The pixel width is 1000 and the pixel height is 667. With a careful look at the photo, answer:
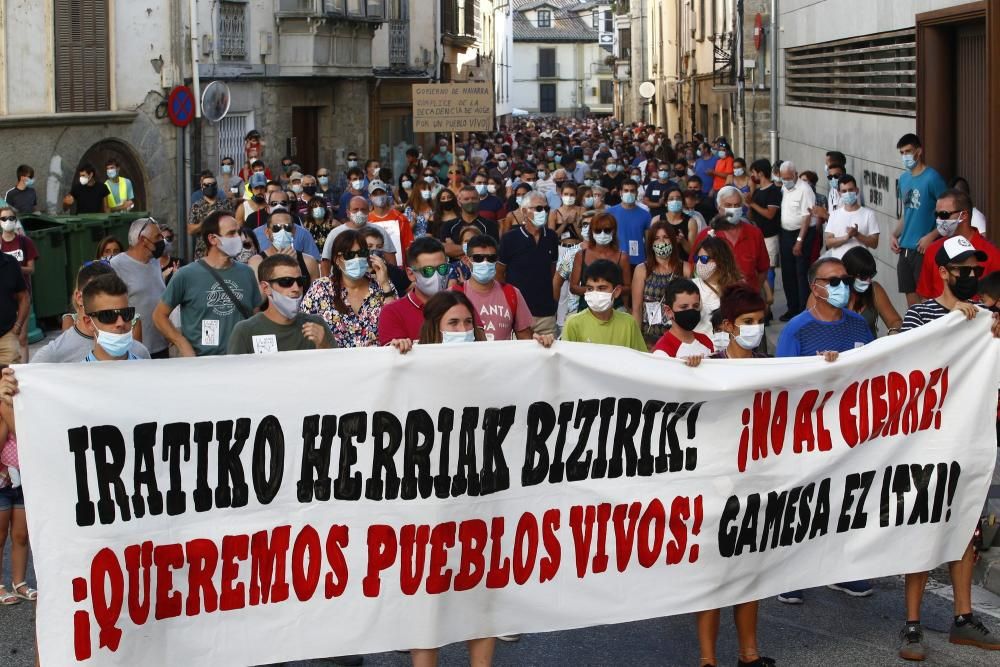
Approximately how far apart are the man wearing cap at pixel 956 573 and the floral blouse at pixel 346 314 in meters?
2.83

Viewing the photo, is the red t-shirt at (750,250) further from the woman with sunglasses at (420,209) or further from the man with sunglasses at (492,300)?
the man with sunglasses at (492,300)

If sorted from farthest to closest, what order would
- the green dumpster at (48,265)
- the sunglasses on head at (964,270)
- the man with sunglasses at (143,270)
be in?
1. the green dumpster at (48,265)
2. the man with sunglasses at (143,270)
3. the sunglasses on head at (964,270)

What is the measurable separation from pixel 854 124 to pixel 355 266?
38.8 feet

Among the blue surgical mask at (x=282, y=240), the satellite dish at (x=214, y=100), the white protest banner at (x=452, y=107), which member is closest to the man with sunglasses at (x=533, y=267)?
the blue surgical mask at (x=282, y=240)

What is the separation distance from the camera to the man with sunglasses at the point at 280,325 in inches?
287

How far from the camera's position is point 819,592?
787cm

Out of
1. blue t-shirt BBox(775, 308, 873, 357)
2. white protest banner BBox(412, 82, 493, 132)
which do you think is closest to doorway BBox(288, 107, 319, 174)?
white protest banner BBox(412, 82, 493, 132)

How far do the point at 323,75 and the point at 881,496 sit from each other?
92.9 feet

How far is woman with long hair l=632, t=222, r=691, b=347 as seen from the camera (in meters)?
10.8

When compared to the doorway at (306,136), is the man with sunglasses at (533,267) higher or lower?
→ lower

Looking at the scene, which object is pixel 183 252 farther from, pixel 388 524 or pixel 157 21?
pixel 388 524

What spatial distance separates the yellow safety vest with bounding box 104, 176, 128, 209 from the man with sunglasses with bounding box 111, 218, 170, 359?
12.3m

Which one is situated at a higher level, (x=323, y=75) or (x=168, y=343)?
(x=323, y=75)

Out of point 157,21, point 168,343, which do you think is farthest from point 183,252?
point 168,343
